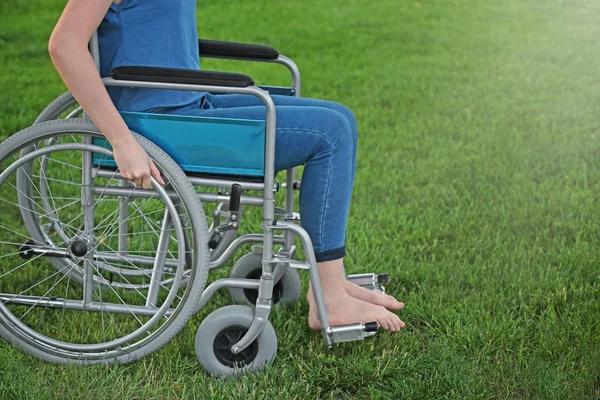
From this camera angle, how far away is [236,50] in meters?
2.63

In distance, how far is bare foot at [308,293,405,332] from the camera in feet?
8.00

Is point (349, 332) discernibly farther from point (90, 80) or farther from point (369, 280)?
point (90, 80)

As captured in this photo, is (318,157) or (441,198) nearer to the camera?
(318,157)

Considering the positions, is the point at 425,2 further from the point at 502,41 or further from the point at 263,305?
the point at 263,305

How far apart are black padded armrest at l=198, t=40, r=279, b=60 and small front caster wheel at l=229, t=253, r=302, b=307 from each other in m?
0.61

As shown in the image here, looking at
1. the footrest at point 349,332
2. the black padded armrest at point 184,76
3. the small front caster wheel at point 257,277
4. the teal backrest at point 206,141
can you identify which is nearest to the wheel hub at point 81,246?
the teal backrest at point 206,141

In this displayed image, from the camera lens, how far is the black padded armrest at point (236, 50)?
2.60m

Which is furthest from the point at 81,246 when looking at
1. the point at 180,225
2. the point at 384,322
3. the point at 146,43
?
the point at 384,322

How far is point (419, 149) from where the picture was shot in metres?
4.33

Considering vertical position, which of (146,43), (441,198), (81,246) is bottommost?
(441,198)

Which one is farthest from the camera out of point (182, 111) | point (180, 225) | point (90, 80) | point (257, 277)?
point (257, 277)

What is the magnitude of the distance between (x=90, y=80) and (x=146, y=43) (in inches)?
8.7

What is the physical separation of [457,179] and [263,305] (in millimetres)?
1808

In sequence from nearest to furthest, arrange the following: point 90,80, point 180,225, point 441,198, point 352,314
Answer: point 90,80
point 180,225
point 352,314
point 441,198
